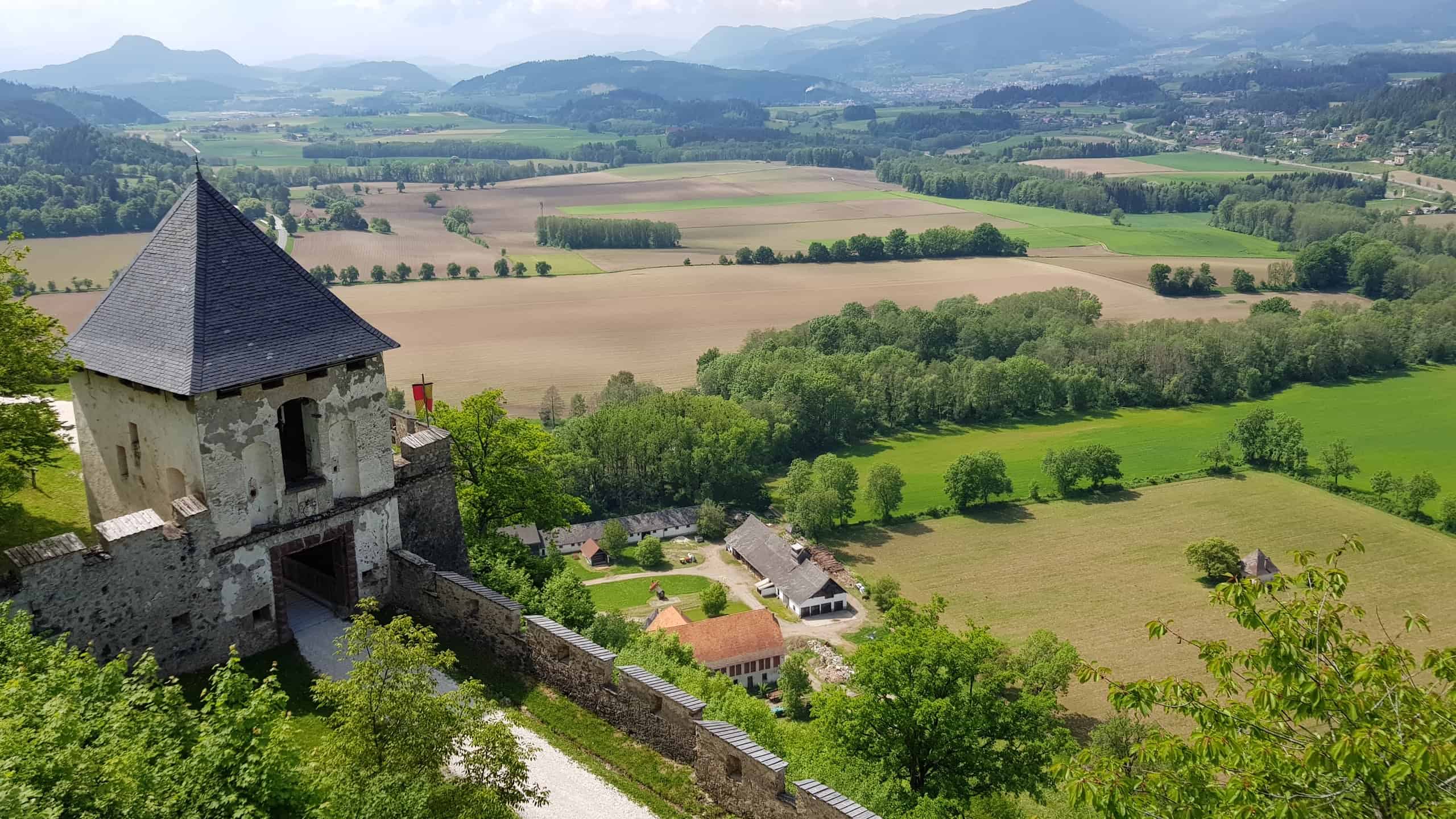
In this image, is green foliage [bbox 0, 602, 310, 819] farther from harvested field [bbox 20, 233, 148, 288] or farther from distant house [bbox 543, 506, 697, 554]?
harvested field [bbox 20, 233, 148, 288]

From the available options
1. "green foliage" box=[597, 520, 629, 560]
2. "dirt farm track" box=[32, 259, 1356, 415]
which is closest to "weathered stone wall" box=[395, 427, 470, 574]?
"green foliage" box=[597, 520, 629, 560]

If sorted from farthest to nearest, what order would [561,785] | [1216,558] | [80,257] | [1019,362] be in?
1. [80,257]
2. [1019,362]
3. [1216,558]
4. [561,785]

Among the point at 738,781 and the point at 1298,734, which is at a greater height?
the point at 1298,734

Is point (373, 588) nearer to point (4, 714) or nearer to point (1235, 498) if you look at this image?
point (4, 714)

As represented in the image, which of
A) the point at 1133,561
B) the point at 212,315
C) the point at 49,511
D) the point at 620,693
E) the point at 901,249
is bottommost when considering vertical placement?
the point at 1133,561

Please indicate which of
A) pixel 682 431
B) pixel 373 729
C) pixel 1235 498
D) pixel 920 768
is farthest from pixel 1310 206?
pixel 373 729

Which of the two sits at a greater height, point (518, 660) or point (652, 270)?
point (518, 660)

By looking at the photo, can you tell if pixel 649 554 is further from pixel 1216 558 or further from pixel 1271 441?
pixel 1271 441

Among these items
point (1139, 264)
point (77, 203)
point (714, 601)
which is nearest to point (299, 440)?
point (714, 601)
